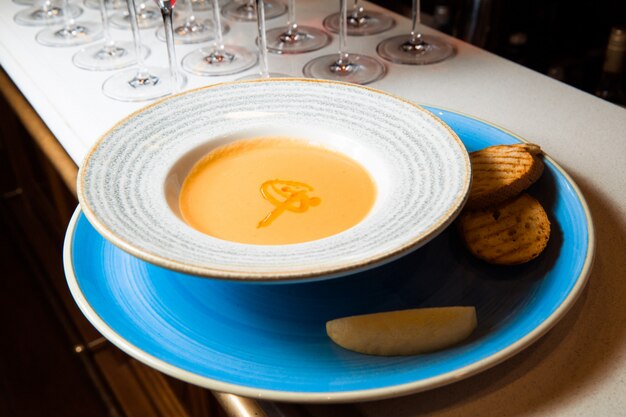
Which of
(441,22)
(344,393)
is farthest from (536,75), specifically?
(441,22)

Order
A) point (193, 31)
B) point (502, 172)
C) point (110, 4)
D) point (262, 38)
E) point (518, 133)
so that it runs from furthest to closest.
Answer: point (110, 4) < point (193, 31) < point (262, 38) < point (518, 133) < point (502, 172)

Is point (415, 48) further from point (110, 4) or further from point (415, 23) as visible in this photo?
point (110, 4)

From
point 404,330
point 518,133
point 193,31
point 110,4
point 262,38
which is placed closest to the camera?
point 404,330

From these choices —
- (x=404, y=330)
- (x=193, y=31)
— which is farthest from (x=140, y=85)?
(x=404, y=330)

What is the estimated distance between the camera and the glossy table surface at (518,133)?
412 millimetres

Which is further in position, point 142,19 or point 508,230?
point 142,19

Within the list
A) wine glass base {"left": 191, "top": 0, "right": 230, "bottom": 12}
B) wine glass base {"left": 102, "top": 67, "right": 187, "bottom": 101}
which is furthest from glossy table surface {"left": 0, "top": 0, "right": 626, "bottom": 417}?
wine glass base {"left": 191, "top": 0, "right": 230, "bottom": 12}

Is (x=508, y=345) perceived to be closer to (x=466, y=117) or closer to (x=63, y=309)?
(x=466, y=117)

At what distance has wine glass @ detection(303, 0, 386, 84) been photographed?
89 centimetres

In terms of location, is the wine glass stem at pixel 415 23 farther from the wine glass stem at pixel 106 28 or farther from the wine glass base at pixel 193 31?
the wine glass stem at pixel 106 28

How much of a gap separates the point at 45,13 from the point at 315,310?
903 millimetres

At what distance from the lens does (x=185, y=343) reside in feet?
1.37

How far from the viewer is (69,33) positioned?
3.48ft

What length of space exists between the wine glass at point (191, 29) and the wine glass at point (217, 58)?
6cm
